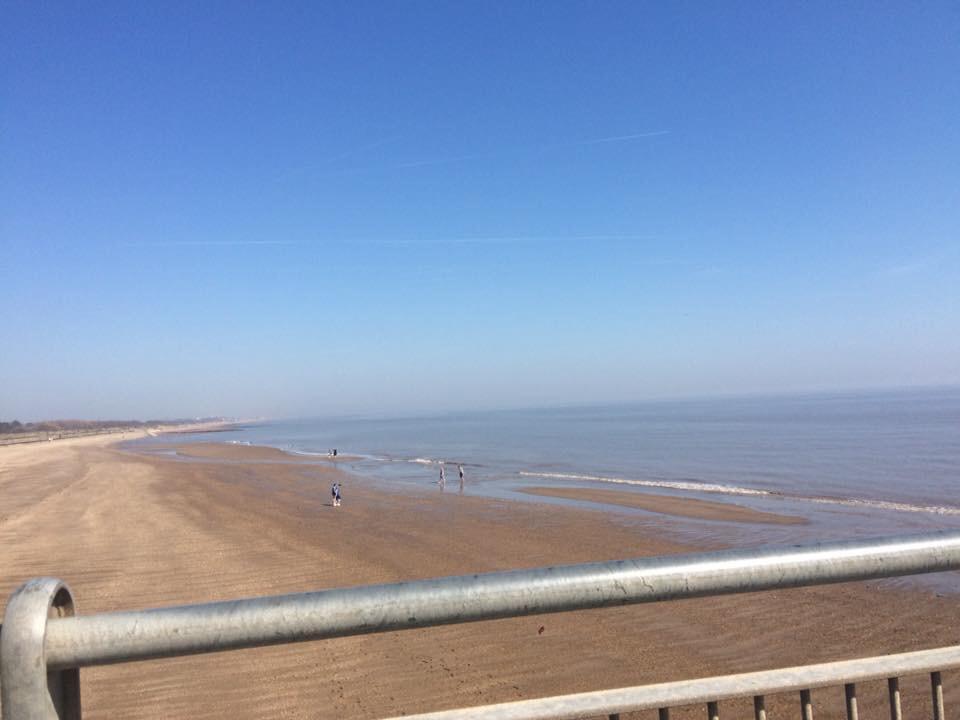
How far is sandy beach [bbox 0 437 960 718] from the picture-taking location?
306 inches

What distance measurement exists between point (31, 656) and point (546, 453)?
48.9 meters

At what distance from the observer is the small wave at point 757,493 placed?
21.6 m

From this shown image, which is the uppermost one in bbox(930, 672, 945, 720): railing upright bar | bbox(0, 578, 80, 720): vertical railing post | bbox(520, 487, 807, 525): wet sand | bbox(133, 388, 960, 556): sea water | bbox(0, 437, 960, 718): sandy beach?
bbox(0, 578, 80, 720): vertical railing post

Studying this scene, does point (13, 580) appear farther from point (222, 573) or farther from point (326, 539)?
point (326, 539)

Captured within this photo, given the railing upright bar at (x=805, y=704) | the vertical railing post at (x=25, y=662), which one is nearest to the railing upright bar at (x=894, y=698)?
the railing upright bar at (x=805, y=704)

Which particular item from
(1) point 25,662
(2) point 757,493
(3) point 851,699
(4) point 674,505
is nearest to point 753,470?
(2) point 757,493

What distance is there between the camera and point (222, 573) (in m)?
13.8

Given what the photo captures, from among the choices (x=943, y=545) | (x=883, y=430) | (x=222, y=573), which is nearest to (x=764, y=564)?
(x=943, y=545)

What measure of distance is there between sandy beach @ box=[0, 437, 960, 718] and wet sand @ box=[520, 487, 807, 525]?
0.21 meters

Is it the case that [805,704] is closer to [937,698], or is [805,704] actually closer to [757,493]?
[937,698]

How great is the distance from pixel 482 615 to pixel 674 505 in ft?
79.5

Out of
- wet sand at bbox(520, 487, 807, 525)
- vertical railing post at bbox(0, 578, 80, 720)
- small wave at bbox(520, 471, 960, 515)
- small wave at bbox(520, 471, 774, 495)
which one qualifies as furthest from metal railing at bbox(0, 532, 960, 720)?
small wave at bbox(520, 471, 774, 495)

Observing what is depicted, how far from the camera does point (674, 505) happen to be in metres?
24.0

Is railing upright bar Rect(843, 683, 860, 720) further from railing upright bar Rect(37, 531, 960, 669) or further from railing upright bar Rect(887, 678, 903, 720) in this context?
railing upright bar Rect(37, 531, 960, 669)
